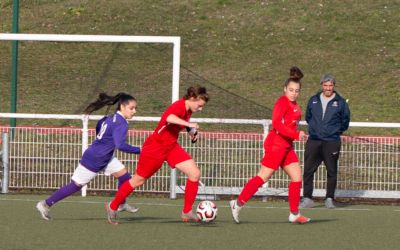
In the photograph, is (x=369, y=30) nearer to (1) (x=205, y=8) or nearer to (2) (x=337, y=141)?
(1) (x=205, y=8)

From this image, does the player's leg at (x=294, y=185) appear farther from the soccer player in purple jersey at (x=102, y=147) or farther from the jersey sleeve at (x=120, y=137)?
the jersey sleeve at (x=120, y=137)

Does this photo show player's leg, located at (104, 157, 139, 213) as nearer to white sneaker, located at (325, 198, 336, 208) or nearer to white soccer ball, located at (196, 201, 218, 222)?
white soccer ball, located at (196, 201, 218, 222)

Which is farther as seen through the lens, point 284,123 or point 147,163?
point 284,123

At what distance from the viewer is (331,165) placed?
1502 cm

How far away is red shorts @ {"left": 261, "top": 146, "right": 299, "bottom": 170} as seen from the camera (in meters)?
12.5

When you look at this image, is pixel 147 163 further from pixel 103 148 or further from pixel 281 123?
pixel 281 123

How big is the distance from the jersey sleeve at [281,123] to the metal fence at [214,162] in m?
3.33

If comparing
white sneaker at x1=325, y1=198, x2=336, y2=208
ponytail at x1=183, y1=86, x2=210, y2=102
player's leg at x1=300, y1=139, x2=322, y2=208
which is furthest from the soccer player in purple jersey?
white sneaker at x1=325, y1=198, x2=336, y2=208

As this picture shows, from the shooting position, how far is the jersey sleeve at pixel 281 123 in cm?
1222

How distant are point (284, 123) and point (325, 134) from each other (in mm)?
2635

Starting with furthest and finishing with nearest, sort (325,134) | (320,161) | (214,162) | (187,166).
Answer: (214,162)
(320,161)
(325,134)
(187,166)

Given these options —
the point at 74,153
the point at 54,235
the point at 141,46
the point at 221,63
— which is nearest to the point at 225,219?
the point at 54,235

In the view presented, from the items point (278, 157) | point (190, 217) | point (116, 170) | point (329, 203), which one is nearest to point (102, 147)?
point (116, 170)

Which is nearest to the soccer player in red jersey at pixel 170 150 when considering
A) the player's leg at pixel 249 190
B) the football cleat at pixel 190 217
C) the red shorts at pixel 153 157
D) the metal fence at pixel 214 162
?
the red shorts at pixel 153 157
